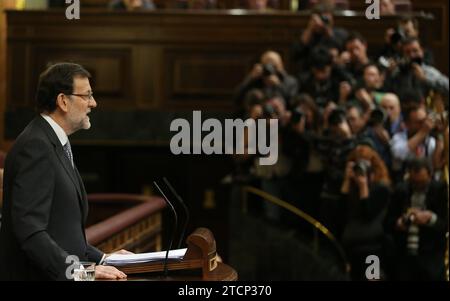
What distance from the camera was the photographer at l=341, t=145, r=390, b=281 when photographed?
602 centimetres

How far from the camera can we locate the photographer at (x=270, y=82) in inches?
283

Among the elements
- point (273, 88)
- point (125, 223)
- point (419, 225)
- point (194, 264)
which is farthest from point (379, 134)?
point (194, 264)

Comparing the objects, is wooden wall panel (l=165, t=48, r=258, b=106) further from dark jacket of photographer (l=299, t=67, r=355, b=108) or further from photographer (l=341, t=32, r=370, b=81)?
photographer (l=341, t=32, r=370, b=81)

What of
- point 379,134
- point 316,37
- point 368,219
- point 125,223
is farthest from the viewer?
point 316,37

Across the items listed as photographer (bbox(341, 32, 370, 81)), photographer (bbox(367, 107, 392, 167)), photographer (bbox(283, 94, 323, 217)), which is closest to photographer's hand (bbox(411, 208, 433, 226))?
photographer (bbox(367, 107, 392, 167))

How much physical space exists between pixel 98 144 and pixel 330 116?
9.73 feet

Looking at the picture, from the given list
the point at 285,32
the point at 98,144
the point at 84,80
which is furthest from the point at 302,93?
the point at 84,80

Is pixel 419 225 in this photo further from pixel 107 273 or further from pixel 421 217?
pixel 107 273

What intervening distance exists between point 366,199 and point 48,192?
3.86 metres

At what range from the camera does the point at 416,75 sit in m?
6.77

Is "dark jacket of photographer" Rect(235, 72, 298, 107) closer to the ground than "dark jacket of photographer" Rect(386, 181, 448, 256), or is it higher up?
higher up

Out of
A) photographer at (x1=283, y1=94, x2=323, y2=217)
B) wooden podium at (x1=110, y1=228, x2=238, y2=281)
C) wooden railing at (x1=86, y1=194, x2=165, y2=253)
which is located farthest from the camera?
photographer at (x1=283, y1=94, x2=323, y2=217)

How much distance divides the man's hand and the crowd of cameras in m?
3.62
